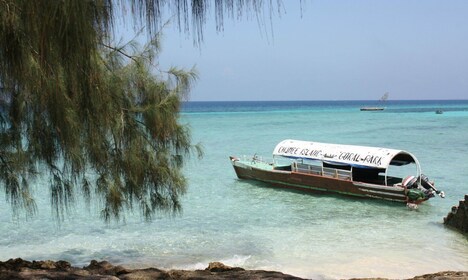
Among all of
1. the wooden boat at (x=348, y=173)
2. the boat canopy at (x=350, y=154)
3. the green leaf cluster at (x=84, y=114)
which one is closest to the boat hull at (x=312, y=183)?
the wooden boat at (x=348, y=173)

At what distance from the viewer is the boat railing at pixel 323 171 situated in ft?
52.0

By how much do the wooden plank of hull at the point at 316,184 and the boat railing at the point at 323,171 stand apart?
0.31 metres

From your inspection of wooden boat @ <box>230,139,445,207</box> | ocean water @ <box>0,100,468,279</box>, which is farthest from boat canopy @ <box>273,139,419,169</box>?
ocean water @ <box>0,100,468,279</box>

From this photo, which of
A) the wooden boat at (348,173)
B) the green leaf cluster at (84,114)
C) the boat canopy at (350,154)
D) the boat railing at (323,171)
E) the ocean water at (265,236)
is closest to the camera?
the green leaf cluster at (84,114)

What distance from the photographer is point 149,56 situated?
5848 mm

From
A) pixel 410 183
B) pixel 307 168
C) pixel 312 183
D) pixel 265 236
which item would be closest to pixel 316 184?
pixel 312 183

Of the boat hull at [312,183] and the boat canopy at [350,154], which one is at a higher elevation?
the boat canopy at [350,154]

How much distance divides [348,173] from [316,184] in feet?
3.43

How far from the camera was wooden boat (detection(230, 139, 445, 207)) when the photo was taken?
14492 mm

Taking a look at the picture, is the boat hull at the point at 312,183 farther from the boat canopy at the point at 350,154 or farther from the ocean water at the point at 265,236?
the boat canopy at the point at 350,154

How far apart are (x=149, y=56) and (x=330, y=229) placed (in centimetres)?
688

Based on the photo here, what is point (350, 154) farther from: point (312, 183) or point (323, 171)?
point (312, 183)

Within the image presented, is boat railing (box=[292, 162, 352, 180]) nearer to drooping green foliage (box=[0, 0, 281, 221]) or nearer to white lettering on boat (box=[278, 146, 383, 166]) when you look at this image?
white lettering on boat (box=[278, 146, 383, 166])

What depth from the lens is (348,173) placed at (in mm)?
15812
